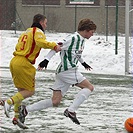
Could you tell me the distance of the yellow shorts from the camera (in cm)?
892

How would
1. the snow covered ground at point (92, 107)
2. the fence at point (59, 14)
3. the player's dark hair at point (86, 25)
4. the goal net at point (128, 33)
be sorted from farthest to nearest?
the fence at point (59, 14) < the goal net at point (128, 33) < the player's dark hair at point (86, 25) < the snow covered ground at point (92, 107)

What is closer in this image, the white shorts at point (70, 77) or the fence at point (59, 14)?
the white shorts at point (70, 77)

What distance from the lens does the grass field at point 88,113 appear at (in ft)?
29.2

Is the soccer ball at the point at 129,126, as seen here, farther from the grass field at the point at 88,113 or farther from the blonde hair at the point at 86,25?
the blonde hair at the point at 86,25

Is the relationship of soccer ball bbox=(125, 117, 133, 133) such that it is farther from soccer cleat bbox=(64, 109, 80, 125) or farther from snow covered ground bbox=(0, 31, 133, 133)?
soccer cleat bbox=(64, 109, 80, 125)

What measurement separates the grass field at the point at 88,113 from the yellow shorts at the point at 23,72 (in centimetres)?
62

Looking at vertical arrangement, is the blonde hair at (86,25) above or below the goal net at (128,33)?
above

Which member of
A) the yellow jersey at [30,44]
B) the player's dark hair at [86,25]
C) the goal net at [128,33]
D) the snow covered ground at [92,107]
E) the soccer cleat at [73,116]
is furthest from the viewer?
the goal net at [128,33]

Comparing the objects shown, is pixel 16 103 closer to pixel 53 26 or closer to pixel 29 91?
pixel 29 91

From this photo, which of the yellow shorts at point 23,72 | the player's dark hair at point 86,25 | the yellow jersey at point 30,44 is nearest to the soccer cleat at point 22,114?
the yellow shorts at point 23,72

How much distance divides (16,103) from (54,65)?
52.7 ft

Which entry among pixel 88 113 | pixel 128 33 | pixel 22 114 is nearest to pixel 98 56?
pixel 128 33

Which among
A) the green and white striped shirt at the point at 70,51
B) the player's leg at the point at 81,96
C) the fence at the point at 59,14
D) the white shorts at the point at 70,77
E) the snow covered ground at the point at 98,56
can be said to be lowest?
the snow covered ground at the point at 98,56

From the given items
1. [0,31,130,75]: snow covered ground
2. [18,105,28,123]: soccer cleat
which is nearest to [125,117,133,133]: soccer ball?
[18,105,28,123]: soccer cleat
